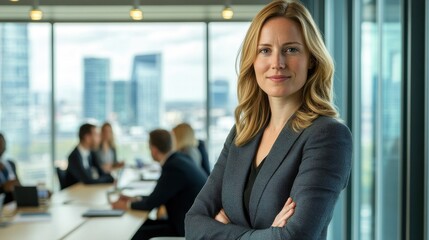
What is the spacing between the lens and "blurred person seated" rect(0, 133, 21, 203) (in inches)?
259

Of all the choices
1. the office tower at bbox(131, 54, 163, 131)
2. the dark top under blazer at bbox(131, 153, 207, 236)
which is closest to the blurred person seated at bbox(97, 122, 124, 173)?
the office tower at bbox(131, 54, 163, 131)

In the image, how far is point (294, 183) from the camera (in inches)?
75.7

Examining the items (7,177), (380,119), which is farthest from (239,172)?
(7,177)

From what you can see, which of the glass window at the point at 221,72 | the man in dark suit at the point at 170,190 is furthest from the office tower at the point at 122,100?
the man in dark suit at the point at 170,190

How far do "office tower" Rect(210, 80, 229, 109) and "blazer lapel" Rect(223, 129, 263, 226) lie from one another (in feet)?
24.9

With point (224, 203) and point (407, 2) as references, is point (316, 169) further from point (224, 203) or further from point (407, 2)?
point (407, 2)

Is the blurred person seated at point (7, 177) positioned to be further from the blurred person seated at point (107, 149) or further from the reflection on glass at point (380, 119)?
the reflection on glass at point (380, 119)

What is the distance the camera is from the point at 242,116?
2.25m

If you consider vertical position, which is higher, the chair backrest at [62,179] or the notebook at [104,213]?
the notebook at [104,213]

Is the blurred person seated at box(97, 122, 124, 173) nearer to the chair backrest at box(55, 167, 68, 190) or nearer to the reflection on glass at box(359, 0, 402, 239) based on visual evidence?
the chair backrest at box(55, 167, 68, 190)

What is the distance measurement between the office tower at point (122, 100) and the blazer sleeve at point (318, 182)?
26.8ft

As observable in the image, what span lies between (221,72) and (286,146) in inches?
306

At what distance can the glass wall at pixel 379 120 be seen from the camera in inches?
137

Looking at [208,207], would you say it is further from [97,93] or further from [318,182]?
[97,93]
